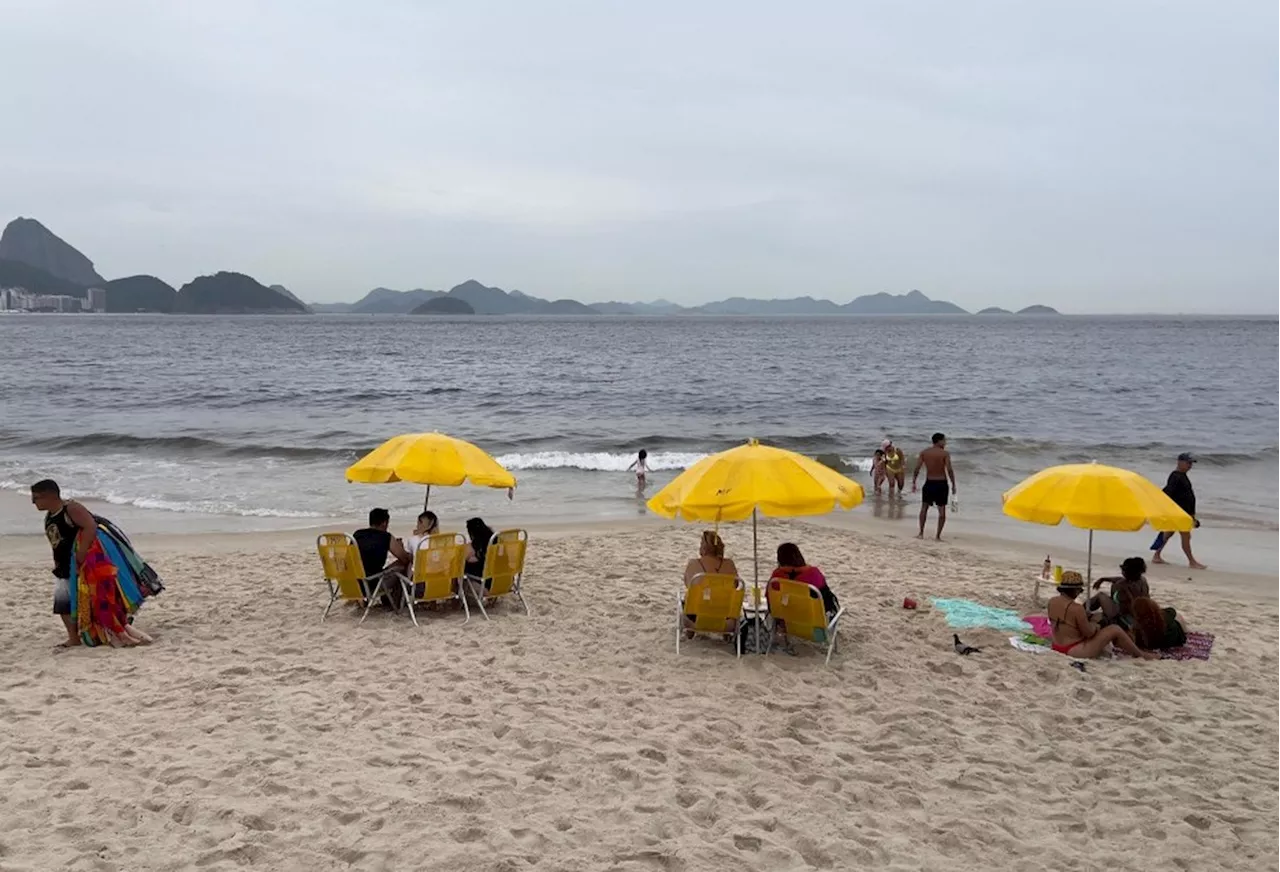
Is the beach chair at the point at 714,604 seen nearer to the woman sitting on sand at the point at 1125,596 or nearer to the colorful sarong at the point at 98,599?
the woman sitting on sand at the point at 1125,596

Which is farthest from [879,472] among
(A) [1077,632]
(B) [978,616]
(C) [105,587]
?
(C) [105,587]

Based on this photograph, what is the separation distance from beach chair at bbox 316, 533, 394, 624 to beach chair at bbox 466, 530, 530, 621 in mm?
844

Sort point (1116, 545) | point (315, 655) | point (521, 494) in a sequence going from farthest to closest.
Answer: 1. point (521, 494)
2. point (1116, 545)
3. point (315, 655)

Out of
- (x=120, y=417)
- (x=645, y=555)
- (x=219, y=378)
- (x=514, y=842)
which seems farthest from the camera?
(x=219, y=378)

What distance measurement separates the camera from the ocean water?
59.2ft

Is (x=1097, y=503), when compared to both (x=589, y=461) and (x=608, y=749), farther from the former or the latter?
(x=589, y=461)

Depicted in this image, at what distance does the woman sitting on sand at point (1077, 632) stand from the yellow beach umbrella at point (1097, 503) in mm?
712

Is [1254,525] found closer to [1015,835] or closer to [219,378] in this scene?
[1015,835]

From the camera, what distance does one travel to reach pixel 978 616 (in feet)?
28.7

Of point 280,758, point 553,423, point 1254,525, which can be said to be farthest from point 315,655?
point 553,423

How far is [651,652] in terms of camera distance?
25.2 ft

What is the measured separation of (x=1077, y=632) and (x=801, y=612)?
2.41 meters

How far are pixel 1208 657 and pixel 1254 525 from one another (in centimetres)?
951

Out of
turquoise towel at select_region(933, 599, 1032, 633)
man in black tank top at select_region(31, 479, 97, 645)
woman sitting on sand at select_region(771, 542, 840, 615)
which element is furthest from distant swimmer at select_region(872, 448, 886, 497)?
man in black tank top at select_region(31, 479, 97, 645)
